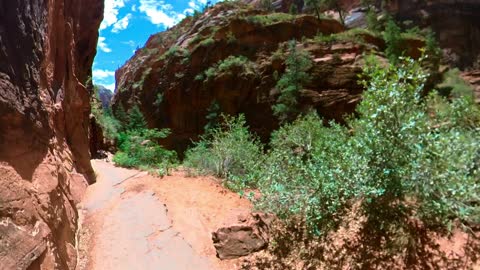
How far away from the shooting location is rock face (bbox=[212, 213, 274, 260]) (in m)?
7.48

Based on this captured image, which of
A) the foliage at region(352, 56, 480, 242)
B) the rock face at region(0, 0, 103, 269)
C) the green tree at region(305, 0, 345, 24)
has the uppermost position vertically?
the green tree at region(305, 0, 345, 24)

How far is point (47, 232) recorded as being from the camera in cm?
530

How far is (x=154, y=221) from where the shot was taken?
8.61 m

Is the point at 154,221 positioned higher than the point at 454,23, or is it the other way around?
the point at 454,23

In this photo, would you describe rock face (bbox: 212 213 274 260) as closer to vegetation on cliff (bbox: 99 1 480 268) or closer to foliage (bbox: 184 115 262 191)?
vegetation on cliff (bbox: 99 1 480 268)

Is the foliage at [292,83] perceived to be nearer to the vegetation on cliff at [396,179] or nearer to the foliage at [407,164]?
the vegetation on cliff at [396,179]

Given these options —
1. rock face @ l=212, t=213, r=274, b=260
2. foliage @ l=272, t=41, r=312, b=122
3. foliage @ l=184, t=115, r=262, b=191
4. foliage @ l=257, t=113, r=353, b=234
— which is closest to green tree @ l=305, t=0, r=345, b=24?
foliage @ l=272, t=41, r=312, b=122

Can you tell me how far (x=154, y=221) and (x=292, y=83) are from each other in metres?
18.8

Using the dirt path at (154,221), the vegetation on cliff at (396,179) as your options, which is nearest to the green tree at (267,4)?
the dirt path at (154,221)

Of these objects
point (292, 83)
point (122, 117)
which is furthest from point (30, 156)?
point (122, 117)

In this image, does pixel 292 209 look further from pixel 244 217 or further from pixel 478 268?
pixel 478 268

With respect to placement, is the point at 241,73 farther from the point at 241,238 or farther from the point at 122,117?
the point at 241,238

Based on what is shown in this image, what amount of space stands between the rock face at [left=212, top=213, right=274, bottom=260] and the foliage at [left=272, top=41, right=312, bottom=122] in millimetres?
17256

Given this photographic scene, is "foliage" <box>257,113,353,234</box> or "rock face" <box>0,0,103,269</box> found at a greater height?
"rock face" <box>0,0,103,269</box>
